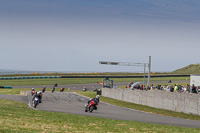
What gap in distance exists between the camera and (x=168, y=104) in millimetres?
30859

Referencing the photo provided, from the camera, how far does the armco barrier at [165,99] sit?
26.7m

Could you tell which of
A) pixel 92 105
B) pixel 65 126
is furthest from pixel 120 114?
pixel 65 126

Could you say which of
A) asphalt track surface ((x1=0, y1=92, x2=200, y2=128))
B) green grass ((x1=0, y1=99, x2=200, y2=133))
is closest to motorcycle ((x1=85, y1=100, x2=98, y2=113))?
asphalt track surface ((x1=0, y1=92, x2=200, y2=128))

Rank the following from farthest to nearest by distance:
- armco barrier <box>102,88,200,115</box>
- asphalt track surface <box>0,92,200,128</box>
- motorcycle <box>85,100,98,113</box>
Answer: armco barrier <box>102,88,200,115</box> < motorcycle <box>85,100,98,113</box> < asphalt track surface <box>0,92,200,128</box>

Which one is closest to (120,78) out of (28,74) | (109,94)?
(28,74)

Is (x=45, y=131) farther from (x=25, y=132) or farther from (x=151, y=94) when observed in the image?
(x=151, y=94)

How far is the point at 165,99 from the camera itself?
31.5m

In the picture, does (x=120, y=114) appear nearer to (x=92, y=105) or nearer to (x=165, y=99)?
(x=92, y=105)

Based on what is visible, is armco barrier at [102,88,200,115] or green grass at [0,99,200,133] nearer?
green grass at [0,99,200,133]

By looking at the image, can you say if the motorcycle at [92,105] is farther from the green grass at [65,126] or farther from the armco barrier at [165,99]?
the armco barrier at [165,99]

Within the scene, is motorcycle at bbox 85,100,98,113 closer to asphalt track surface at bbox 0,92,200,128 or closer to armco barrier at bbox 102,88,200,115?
asphalt track surface at bbox 0,92,200,128

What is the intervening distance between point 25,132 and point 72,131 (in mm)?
1875

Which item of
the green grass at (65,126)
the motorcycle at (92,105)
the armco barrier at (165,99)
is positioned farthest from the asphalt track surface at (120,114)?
the green grass at (65,126)

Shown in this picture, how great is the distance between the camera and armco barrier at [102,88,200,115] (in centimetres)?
2667
